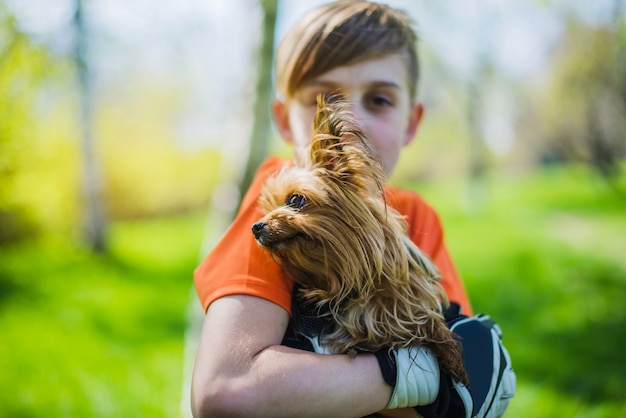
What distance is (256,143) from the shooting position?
4312 millimetres

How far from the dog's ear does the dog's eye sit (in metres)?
0.12

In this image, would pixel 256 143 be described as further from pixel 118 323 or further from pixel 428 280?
pixel 118 323

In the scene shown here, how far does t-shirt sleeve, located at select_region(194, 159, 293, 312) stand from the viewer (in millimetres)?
1524

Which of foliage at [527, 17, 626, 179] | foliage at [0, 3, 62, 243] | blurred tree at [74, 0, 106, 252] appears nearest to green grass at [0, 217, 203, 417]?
blurred tree at [74, 0, 106, 252]

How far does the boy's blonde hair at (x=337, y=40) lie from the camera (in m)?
1.88

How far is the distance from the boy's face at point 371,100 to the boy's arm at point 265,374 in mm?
644

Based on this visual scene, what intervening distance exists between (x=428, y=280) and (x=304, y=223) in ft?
1.58

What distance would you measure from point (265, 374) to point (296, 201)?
54 centimetres

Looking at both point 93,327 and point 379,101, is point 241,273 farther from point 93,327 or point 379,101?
point 93,327

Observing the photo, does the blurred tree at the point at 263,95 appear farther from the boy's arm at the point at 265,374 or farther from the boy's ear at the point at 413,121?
the boy's arm at the point at 265,374

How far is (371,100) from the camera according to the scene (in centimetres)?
195

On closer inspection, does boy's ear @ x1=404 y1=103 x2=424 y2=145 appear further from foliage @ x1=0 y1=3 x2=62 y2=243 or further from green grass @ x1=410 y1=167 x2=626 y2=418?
foliage @ x1=0 y1=3 x2=62 y2=243

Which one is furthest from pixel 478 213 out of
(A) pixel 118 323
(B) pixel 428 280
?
(B) pixel 428 280

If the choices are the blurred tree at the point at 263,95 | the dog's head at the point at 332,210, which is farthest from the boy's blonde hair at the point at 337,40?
the blurred tree at the point at 263,95
